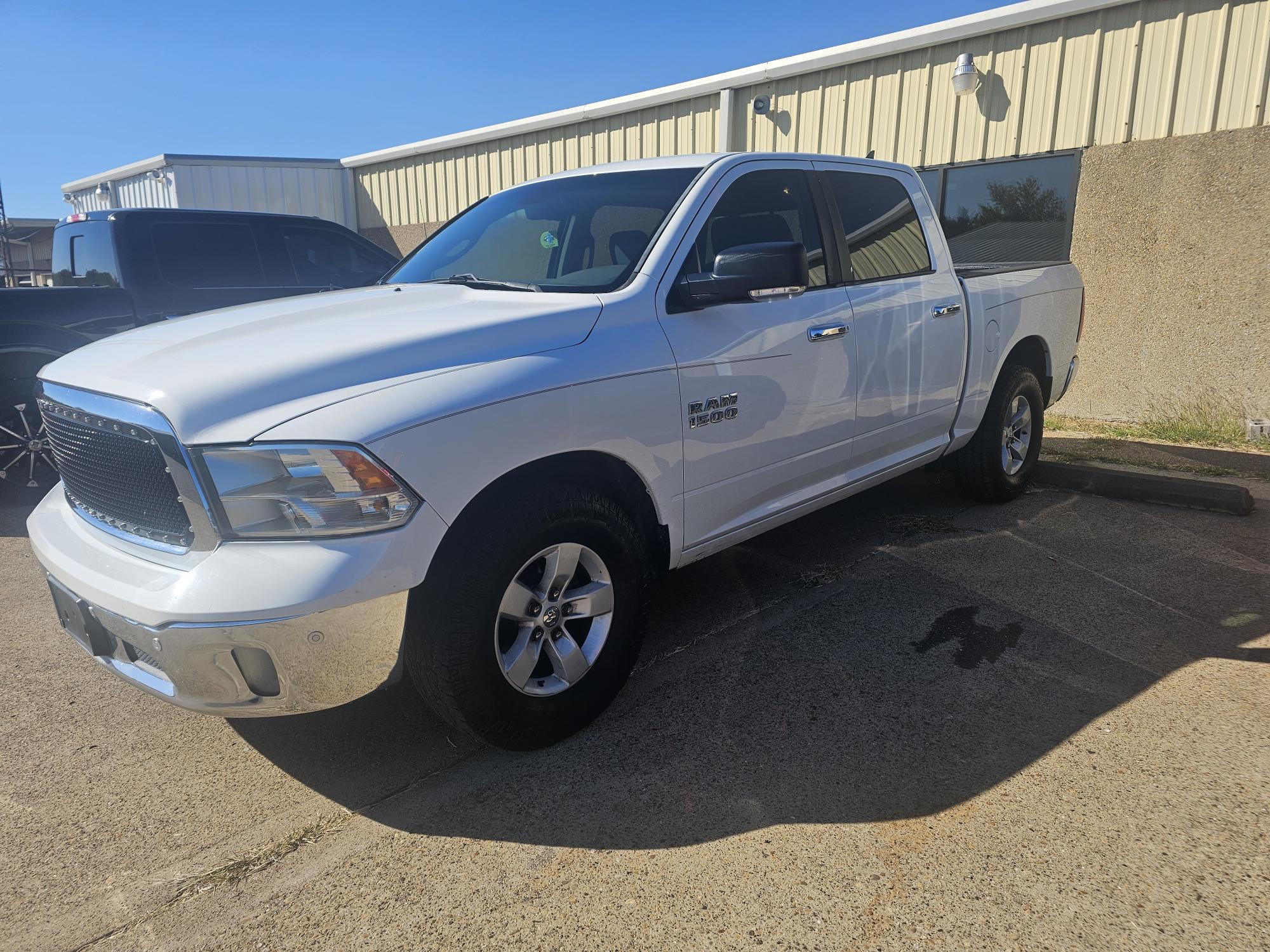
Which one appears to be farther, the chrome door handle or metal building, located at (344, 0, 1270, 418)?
metal building, located at (344, 0, 1270, 418)

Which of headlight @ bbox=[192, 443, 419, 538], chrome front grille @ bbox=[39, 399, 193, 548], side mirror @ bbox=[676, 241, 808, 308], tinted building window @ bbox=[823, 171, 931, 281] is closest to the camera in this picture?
headlight @ bbox=[192, 443, 419, 538]

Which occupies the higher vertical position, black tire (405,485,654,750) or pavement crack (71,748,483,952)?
black tire (405,485,654,750)

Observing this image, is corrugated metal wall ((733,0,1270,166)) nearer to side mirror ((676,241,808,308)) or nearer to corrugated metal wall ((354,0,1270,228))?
corrugated metal wall ((354,0,1270,228))

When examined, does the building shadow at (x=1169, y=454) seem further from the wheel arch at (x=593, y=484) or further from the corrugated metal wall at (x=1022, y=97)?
the wheel arch at (x=593, y=484)

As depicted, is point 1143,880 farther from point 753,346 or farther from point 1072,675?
point 753,346

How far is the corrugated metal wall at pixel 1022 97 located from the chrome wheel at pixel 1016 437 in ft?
12.1

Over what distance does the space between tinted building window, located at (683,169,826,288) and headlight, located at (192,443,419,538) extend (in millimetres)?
1552

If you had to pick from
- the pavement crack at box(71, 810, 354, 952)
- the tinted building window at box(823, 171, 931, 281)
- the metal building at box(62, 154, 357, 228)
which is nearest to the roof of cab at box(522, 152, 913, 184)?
the tinted building window at box(823, 171, 931, 281)

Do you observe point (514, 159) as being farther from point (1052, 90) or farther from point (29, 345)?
point (29, 345)

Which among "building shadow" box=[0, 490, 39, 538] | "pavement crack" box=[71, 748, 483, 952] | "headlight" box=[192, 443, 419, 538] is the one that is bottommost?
"building shadow" box=[0, 490, 39, 538]

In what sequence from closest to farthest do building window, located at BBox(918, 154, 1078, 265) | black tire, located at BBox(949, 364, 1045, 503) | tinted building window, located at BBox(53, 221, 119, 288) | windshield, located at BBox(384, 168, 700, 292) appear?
1. windshield, located at BBox(384, 168, 700, 292)
2. black tire, located at BBox(949, 364, 1045, 503)
3. tinted building window, located at BBox(53, 221, 119, 288)
4. building window, located at BBox(918, 154, 1078, 265)

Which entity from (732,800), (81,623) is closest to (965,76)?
(732,800)

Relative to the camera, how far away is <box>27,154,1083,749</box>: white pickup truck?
2258mm

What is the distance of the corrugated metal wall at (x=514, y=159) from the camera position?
10.8 m
